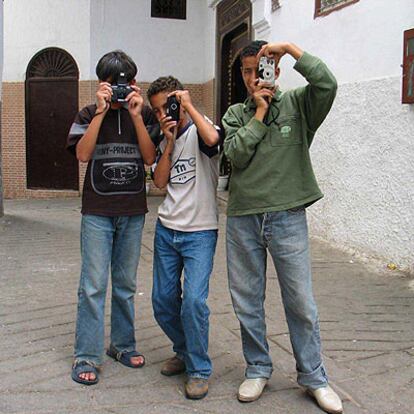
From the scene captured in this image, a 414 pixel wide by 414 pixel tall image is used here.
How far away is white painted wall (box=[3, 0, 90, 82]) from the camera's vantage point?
13.6 meters

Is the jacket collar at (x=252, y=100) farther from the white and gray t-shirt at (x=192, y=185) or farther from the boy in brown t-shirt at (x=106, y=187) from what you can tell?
the boy in brown t-shirt at (x=106, y=187)

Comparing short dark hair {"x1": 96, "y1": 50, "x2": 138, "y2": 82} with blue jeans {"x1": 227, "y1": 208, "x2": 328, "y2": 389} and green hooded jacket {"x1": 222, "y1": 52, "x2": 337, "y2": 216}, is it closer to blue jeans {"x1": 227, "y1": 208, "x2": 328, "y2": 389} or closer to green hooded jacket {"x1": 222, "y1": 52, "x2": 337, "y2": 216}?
green hooded jacket {"x1": 222, "y1": 52, "x2": 337, "y2": 216}

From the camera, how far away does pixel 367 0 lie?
6.75m

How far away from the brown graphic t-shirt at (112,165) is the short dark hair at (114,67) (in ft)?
0.63

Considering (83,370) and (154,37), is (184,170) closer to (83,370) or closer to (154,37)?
(83,370)

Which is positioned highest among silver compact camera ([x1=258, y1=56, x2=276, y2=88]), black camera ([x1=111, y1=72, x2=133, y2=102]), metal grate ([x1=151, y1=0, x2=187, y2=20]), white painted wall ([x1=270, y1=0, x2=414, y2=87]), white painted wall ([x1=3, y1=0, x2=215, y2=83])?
metal grate ([x1=151, y1=0, x2=187, y2=20])

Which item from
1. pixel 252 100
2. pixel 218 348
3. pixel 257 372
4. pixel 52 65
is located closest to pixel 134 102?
pixel 252 100

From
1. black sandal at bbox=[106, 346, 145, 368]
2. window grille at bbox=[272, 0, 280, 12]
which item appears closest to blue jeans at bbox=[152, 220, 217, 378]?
black sandal at bbox=[106, 346, 145, 368]

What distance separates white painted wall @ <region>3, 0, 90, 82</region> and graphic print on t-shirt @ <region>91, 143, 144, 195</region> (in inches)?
417

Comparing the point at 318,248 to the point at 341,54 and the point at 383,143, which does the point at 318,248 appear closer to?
the point at 383,143

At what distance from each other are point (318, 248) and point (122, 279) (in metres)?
4.21

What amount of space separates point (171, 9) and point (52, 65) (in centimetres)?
297

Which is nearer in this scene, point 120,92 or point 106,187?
point 120,92

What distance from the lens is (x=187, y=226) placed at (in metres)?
3.39
